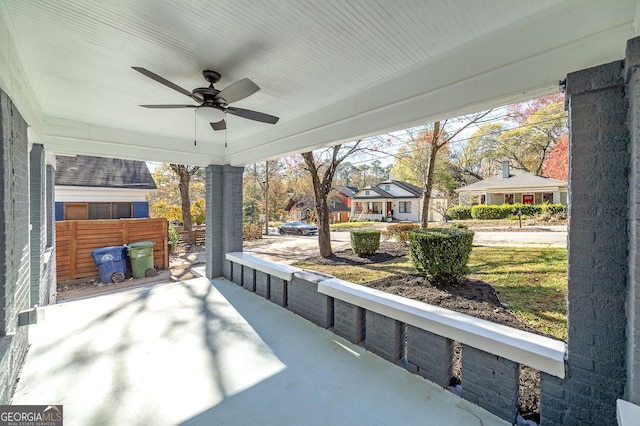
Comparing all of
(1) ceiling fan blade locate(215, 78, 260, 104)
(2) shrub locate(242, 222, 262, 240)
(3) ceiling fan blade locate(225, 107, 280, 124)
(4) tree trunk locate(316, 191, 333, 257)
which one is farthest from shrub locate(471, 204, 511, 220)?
(1) ceiling fan blade locate(215, 78, 260, 104)

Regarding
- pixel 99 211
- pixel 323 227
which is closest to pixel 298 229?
pixel 323 227

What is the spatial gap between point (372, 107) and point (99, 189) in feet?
36.7

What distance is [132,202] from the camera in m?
10.9

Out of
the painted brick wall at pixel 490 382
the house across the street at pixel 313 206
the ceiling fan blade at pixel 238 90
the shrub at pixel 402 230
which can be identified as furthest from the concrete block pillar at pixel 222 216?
the house across the street at pixel 313 206

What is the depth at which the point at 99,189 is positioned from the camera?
10.0 meters

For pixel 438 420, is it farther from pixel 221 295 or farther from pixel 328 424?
pixel 221 295

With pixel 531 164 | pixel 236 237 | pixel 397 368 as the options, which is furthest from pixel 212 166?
pixel 531 164

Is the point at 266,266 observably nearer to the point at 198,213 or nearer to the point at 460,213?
A: the point at 198,213

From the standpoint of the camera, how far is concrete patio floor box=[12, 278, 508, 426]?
1.96m

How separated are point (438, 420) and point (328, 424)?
766mm

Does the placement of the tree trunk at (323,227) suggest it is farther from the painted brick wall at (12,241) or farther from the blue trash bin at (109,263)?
the painted brick wall at (12,241)

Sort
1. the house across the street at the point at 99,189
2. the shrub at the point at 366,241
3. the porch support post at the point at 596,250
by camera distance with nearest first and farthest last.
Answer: the porch support post at the point at 596,250
the shrub at the point at 366,241
the house across the street at the point at 99,189

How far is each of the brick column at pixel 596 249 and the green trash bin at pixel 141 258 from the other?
320 inches

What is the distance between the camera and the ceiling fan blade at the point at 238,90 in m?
2.24
